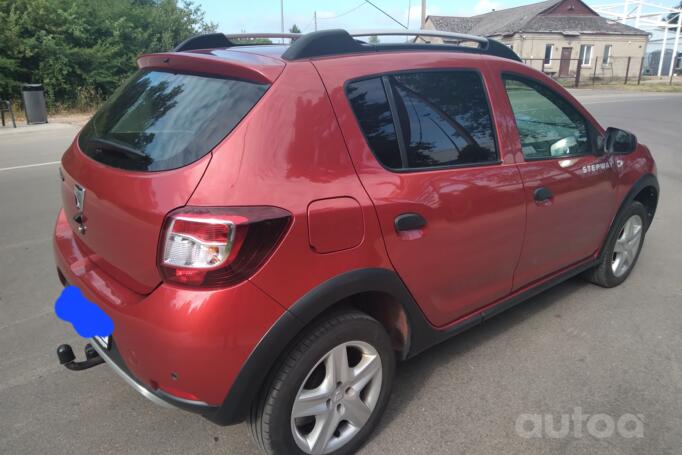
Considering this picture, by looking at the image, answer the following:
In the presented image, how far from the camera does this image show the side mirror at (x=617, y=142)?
3.48 metres

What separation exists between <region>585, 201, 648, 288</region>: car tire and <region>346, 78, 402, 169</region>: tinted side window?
7.44 feet

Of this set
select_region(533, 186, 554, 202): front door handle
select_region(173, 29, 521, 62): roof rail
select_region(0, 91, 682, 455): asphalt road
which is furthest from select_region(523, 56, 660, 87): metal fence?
select_region(533, 186, 554, 202): front door handle

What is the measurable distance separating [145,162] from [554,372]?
245cm

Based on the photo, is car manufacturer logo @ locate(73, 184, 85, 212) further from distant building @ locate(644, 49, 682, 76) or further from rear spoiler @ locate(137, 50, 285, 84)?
distant building @ locate(644, 49, 682, 76)

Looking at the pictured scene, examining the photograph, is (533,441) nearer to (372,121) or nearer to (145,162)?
(372,121)

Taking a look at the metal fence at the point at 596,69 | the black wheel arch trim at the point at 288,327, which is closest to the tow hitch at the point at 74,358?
the black wheel arch trim at the point at 288,327

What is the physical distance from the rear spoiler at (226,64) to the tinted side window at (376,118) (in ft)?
1.15

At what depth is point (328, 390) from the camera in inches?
86.2

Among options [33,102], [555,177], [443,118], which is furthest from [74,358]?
[33,102]

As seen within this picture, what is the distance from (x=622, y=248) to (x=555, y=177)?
55.6 inches

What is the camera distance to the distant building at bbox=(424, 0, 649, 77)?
41.6 metres

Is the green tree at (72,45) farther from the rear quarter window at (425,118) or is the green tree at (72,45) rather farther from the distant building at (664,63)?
the distant building at (664,63)

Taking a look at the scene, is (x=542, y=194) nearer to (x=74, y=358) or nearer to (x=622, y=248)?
(x=622, y=248)

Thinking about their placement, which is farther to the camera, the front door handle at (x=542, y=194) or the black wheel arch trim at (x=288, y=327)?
the front door handle at (x=542, y=194)
